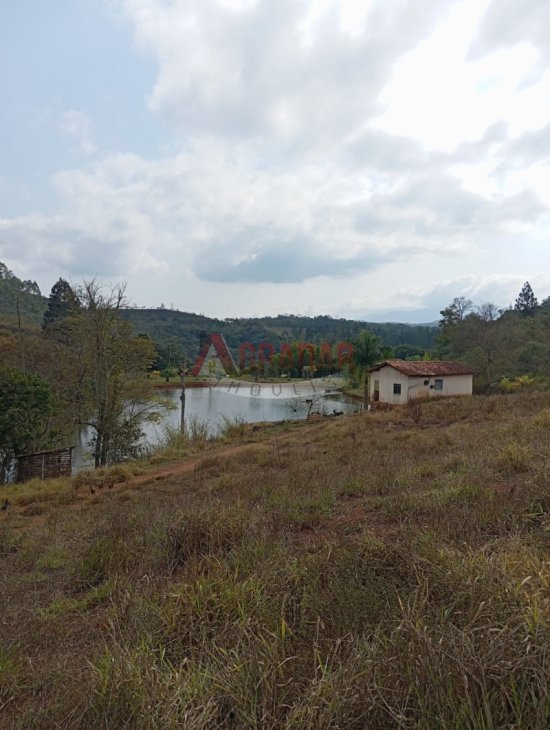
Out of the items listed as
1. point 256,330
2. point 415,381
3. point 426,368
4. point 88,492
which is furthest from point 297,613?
point 256,330

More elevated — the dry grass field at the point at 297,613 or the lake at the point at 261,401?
the dry grass field at the point at 297,613

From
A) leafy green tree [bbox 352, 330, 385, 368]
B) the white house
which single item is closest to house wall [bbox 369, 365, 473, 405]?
the white house

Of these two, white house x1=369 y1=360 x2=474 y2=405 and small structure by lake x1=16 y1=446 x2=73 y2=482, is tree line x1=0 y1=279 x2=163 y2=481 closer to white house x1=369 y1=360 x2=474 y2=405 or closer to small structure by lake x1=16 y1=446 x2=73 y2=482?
small structure by lake x1=16 y1=446 x2=73 y2=482

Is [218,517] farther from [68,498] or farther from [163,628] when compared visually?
[68,498]

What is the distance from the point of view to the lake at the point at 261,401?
91.2 ft

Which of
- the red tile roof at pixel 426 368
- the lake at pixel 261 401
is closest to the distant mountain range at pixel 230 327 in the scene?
the lake at pixel 261 401

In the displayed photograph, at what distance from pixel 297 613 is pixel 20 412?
511 inches

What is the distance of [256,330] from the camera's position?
9188cm

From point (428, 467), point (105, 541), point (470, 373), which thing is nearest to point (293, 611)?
point (105, 541)

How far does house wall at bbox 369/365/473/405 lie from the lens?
966 inches

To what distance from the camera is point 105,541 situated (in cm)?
375

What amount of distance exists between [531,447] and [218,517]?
168 inches

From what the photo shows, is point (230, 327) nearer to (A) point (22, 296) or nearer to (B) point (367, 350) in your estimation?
(A) point (22, 296)

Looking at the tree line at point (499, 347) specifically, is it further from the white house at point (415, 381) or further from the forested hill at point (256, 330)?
the forested hill at point (256, 330)
